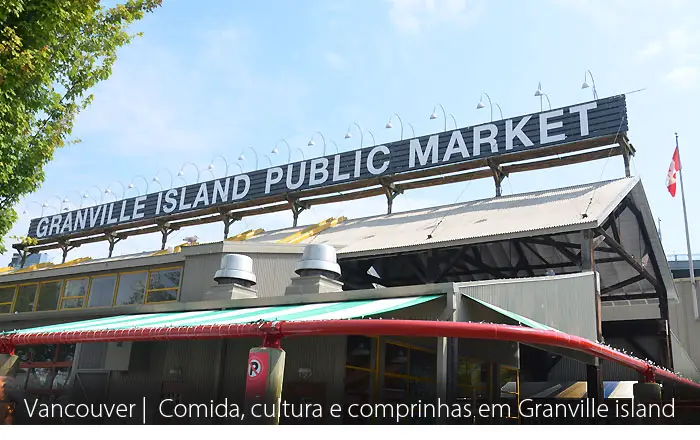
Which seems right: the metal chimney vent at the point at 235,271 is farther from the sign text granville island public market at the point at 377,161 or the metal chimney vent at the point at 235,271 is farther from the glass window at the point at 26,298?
the sign text granville island public market at the point at 377,161

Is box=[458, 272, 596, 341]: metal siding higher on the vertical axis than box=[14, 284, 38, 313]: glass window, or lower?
lower

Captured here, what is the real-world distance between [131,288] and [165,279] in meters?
1.63

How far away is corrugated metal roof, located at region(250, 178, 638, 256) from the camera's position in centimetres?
2039

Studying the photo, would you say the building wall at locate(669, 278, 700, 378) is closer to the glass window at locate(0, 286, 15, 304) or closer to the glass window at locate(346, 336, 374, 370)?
the glass window at locate(346, 336, 374, 370)

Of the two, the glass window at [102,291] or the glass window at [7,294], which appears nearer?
the glass window at [102,291]

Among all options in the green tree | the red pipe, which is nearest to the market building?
the red pipe

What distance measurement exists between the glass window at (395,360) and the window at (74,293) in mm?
13529

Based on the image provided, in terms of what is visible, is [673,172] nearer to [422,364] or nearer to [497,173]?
[497,173]

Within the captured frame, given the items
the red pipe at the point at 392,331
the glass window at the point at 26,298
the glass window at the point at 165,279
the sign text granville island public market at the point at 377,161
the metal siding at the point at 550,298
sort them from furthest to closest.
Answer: the sign text granville island public market at the point at 377,161, the glass window at the point at 26,298, the glass window at the point at 165,279, the metal siding at the point at 550,298, the red pipe at the point at 392,331

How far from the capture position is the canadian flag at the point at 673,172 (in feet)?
107

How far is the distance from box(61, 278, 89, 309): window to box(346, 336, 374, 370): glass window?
13078 mm

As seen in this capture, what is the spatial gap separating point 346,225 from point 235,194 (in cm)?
1002

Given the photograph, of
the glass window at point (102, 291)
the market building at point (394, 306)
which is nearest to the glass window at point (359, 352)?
the market building at point (394, 306)

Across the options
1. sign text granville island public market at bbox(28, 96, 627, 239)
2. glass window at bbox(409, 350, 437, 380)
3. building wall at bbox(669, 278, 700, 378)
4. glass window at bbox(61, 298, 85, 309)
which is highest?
sign text granville island public market at bbox(28, 96, 627, 239)
